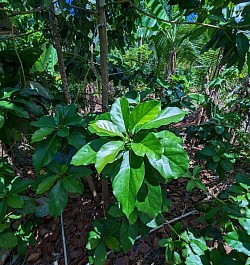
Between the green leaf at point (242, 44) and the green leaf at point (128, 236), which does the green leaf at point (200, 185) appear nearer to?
the green leaf at point (128, 236)

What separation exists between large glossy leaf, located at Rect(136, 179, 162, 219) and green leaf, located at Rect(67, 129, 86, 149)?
9.7 inches

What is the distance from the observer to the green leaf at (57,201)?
26.6 inches

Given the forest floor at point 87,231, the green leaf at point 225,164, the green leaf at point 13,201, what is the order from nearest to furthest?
the green leaf at point 13,201, the green leaf at point 225,164, the forest floor at point 87,231

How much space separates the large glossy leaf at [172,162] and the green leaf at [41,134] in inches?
12.9

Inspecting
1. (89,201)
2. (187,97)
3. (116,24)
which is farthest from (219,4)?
(89,201)

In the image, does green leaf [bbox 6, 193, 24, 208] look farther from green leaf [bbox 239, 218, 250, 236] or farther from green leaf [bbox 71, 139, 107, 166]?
green leaf [bbox 239, 218, 250, 236]

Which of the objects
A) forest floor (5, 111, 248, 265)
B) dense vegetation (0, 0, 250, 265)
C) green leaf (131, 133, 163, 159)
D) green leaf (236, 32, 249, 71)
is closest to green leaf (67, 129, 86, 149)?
dense vegetation (0, 0, 250, 265)

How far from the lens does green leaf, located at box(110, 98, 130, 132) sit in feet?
1.91

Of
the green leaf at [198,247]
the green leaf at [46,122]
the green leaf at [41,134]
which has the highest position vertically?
the green leaf at [46,122]

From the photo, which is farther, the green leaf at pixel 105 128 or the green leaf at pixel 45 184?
the green leaf at pixel 45 184

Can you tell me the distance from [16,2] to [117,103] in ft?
2.53

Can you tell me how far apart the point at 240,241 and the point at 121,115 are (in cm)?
49

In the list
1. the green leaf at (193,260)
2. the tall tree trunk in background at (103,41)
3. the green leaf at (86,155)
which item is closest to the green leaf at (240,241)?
the green leaf at (193,260)

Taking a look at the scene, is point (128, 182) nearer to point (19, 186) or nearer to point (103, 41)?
point (19, 186)
